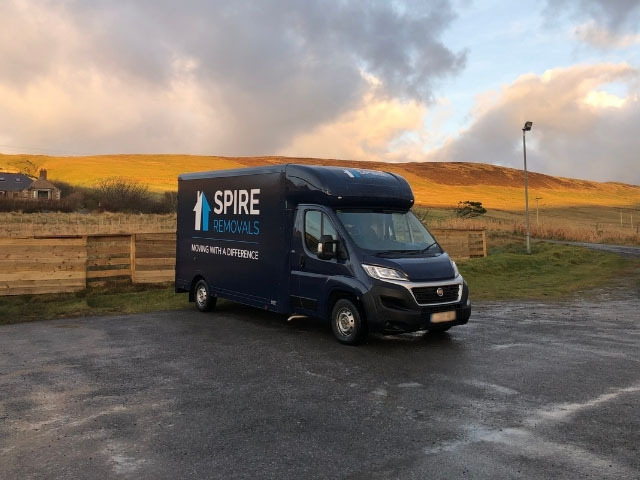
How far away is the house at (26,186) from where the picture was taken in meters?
71.1

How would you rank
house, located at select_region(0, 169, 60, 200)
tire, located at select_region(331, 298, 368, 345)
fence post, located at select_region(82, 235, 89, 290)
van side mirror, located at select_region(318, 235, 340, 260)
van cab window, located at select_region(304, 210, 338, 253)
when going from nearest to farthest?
tire, located at select_region(331, 298, 368, 345) → van side mirror, located at select_region(318, 235, 340, 260) → van cab window, located at select_region(304, 210, 338, 253) → fence post, located at select_region(82, 235, 89, 290) → house, located at select_region(0, 169, 60, 200)

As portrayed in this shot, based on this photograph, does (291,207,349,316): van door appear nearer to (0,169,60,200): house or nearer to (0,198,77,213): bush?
(0,198,77,213): bush

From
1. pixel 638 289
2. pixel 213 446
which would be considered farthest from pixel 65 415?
pixel 638 289

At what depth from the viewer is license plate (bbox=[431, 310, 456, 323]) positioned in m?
8.23

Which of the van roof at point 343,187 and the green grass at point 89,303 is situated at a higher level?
the van roof at point 343,187

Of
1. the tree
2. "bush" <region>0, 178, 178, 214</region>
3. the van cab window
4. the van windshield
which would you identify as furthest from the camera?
the tree

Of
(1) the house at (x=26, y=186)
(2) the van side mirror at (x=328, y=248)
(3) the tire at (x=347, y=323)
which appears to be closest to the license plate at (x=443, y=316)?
(3) the tire at (x=347, y=323)

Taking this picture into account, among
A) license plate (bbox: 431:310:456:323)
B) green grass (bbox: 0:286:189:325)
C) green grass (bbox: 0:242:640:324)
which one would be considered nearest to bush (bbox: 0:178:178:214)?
green grass (bbox: 0:242:640:324)

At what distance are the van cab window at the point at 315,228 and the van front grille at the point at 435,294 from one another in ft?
5.47

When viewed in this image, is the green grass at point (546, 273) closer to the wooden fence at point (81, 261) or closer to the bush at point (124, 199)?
the wooden fence at point (81, 261)

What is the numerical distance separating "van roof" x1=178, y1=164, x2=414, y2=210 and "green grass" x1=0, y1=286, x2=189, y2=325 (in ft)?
16.7

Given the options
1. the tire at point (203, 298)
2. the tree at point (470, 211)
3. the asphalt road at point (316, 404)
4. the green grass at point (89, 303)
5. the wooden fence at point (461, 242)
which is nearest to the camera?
the asphalt road at point (316, 404)

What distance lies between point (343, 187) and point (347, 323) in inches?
86.2

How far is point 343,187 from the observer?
9039 millimetres
